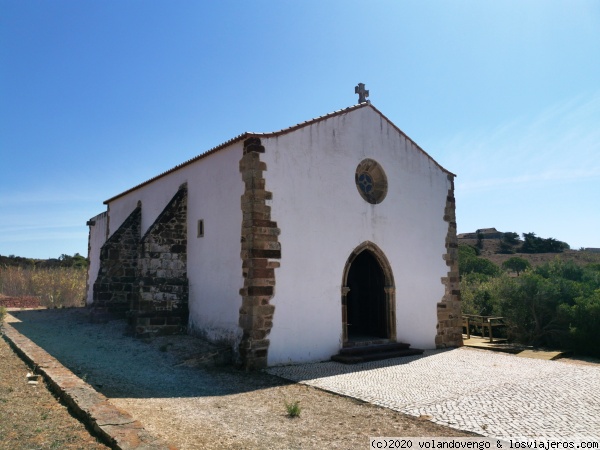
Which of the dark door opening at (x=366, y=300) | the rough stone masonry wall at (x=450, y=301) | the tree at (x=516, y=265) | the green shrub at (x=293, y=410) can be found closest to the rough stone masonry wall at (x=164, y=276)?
the dark door opening at (x=366, y=300)

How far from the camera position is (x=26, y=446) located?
4.24 m

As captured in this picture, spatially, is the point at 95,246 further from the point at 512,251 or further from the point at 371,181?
the point at 512,251

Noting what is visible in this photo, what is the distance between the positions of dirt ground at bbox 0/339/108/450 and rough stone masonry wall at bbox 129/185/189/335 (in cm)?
378

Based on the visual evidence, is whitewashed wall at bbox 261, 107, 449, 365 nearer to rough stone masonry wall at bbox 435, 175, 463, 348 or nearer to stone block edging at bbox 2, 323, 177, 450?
rough stone masonry wall at bbox 435, 175, 463, 348

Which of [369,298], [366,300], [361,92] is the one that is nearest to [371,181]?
[361,92]

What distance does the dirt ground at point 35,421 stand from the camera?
4.32m

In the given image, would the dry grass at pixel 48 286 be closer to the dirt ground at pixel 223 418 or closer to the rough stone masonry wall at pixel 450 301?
the dirt ground at pixel 223 418

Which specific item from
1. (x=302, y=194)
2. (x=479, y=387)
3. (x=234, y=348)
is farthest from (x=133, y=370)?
(x=479, y=387)

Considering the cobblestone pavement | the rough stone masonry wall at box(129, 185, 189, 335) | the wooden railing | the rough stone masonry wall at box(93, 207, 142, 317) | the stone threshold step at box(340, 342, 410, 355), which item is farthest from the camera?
the wooden railing

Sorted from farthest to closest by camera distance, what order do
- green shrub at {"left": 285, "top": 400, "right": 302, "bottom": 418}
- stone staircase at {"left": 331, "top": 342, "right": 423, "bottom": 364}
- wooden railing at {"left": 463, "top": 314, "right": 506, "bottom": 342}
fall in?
wooden railing at {"left": 463, "top": 314, "right": 506, "bottom": 342}, stone staircase at {"left": 331, "top": 342, "right": 423, "bottom": 364}, green shrub at {"left": 285, "top": 400, "right": 302, "bottom": 418}

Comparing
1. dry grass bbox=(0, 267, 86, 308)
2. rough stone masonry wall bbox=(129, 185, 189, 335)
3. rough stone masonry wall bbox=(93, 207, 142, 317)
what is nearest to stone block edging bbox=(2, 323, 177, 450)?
rough stone masonry wall bbox=(129, 185, 189, 335)

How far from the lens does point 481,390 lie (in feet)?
22.9

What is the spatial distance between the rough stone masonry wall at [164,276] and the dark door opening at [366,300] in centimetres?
449

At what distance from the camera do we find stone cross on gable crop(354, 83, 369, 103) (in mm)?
11781
